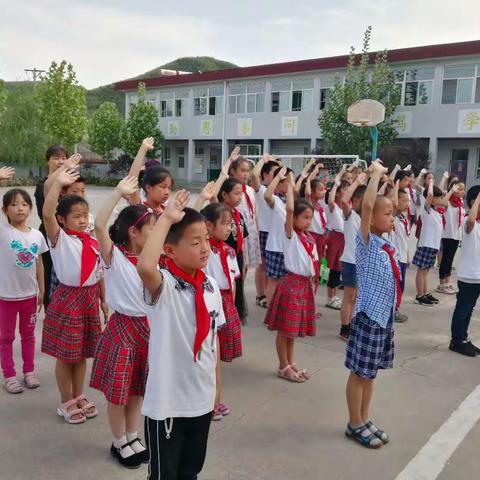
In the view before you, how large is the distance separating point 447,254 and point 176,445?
5.60m

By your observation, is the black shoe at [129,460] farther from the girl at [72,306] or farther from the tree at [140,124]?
the tree at [140,124]

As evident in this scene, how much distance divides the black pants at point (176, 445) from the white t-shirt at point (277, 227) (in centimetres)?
312

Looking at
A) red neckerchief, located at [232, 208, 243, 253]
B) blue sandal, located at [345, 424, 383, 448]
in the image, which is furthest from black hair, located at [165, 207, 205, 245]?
red neckerchief, located at [232, 208, 243, 253]

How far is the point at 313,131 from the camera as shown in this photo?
23531 millimetres

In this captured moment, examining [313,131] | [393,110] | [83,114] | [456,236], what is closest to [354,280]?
[456,236]

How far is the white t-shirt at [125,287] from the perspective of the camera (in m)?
2.63

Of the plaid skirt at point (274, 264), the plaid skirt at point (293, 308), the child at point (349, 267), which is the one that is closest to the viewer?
the plaid skirt at point (293, 308)

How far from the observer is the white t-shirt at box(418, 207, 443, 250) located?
6.18 metres

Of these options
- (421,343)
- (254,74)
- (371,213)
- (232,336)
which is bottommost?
(421,343)

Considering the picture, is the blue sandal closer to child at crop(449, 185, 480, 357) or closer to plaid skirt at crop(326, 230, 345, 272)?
child at crop(449, 185, 480, 357)

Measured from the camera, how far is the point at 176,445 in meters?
2.09

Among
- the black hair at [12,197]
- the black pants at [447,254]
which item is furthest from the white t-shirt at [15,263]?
the black pants at [447,254]

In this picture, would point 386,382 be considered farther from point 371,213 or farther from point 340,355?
point 371,213

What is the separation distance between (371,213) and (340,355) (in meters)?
1.84
